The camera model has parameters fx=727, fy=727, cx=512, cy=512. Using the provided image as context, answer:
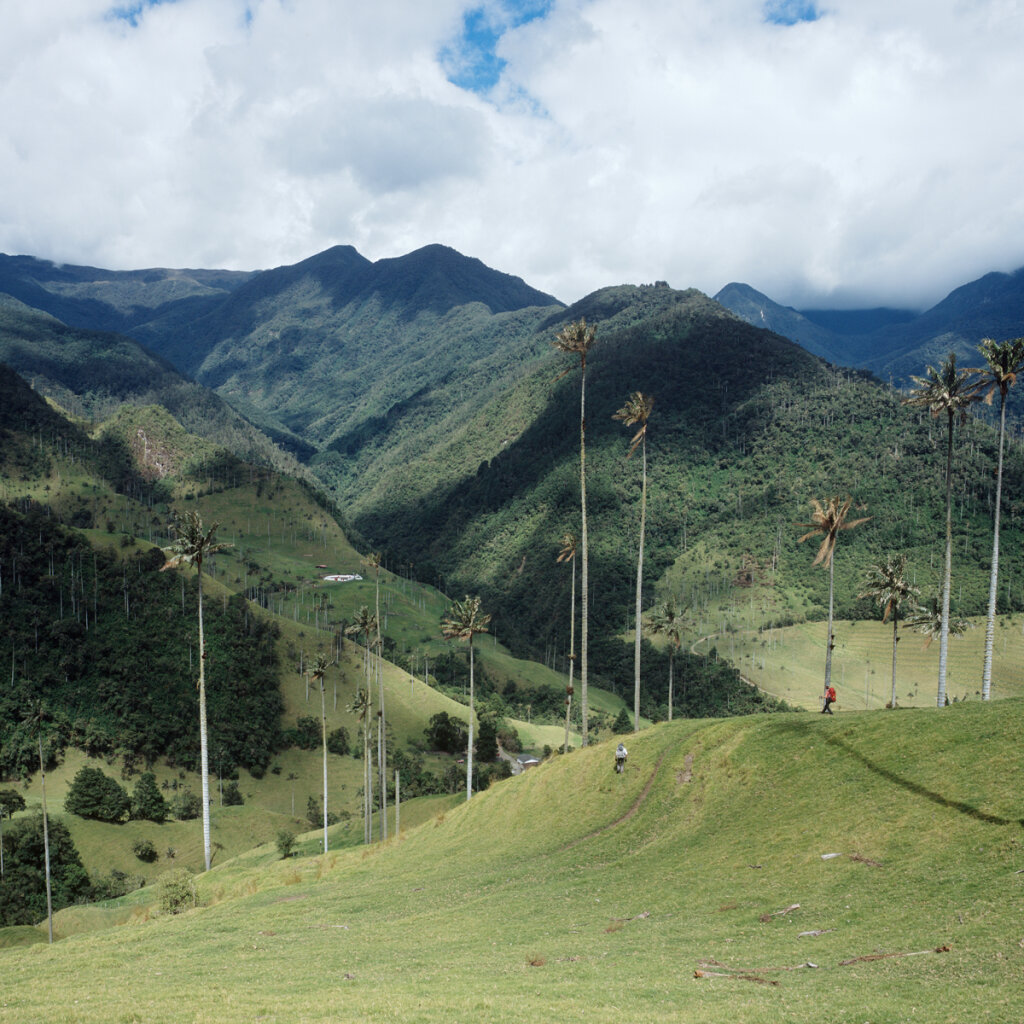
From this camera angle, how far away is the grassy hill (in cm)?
1708

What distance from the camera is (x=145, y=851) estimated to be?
9206 centimetres

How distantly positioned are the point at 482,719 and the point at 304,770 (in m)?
34.2

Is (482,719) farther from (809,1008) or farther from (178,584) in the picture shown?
(809,1008)

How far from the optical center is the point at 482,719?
14038cm

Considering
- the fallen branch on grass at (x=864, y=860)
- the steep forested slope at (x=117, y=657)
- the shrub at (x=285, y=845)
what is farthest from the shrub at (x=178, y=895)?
the steep forested slope at (x=117, y=657)

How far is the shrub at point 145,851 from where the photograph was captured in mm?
92062

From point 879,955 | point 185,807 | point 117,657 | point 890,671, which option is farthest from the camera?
point 890,671

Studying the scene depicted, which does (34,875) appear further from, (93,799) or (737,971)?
(737,971)

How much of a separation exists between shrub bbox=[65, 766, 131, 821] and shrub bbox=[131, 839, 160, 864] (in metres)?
5.84

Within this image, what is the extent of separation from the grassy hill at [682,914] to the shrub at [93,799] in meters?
67.6

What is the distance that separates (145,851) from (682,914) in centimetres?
9026

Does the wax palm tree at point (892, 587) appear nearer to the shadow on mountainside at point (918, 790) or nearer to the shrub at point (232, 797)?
the shadow on mountainside at point (918, 790)

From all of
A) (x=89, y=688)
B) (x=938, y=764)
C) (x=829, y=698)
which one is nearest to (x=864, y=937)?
(x=938, y=764)

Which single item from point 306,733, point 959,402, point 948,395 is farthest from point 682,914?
point 306,733
